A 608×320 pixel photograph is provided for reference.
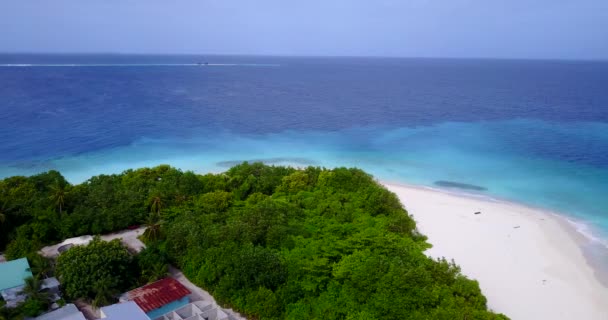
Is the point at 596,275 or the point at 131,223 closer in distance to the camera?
the point at 596,275

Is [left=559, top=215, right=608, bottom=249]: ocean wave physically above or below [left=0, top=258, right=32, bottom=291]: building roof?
below

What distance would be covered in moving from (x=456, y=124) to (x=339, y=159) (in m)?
26.0

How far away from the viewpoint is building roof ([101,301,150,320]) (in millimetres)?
15062

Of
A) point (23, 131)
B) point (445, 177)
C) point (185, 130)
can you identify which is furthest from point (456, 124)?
point (23, 131)

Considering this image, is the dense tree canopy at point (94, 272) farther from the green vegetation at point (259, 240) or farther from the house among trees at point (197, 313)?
the house among trees at point (197, 313)

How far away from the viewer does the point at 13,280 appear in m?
17.2

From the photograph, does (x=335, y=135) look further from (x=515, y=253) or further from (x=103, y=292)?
(x=103, y=292)

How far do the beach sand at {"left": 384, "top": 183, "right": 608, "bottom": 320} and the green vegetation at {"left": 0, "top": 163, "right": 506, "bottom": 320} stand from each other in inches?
109

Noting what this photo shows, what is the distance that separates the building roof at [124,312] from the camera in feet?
49.4

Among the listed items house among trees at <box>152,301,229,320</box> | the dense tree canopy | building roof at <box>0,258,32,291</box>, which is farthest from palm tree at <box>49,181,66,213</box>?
house among trees at <box>152,301,229,320</box>

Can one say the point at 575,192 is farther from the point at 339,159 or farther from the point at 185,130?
the point at 185,130

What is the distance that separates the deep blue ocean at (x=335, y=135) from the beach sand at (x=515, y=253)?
3.92 metres

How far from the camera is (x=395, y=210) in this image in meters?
24.0

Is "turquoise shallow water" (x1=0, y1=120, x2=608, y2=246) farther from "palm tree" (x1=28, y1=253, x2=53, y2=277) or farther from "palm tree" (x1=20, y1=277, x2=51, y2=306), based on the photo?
"palm tree" (x1=20, y1=277, x2=51, y2=306)
